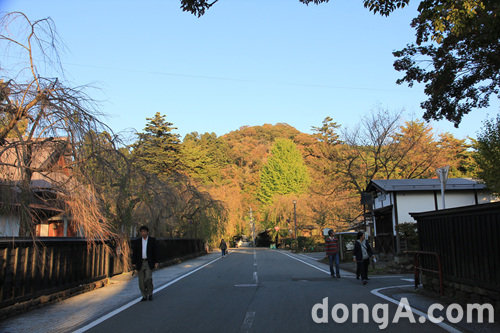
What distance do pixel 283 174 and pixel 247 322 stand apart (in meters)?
67.1

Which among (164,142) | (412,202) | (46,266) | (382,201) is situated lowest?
(46,266)

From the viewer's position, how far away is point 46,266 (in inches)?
360

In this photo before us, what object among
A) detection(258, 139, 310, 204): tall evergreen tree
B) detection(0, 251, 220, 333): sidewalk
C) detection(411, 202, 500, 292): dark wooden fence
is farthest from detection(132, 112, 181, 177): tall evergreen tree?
detection(258, 139, 310, 204): tall evergreen tree

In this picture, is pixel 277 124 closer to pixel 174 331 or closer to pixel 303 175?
pixel 303 175

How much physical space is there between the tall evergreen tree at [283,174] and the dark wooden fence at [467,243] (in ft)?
205

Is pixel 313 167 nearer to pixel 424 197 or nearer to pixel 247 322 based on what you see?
pixel 424 197

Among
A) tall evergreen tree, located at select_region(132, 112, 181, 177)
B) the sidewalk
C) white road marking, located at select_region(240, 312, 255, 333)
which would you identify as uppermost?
tall evergreen tree, located at select_region(132, 112, 181, 177)

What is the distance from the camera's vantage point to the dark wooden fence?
6824mm

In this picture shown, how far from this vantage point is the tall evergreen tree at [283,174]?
73000mm

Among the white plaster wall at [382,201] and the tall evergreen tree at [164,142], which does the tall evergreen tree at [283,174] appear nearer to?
the tall evergreen tree at [164,142]

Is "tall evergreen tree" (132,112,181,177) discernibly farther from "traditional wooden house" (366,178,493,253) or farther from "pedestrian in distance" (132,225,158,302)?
"pedestrian in distance" (132,225,158,302)

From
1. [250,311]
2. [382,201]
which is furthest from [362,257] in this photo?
[382,201]

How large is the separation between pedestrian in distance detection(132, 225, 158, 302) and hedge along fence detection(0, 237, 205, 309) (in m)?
1.80

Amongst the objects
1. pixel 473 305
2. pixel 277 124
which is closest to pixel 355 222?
pixel 473 305
